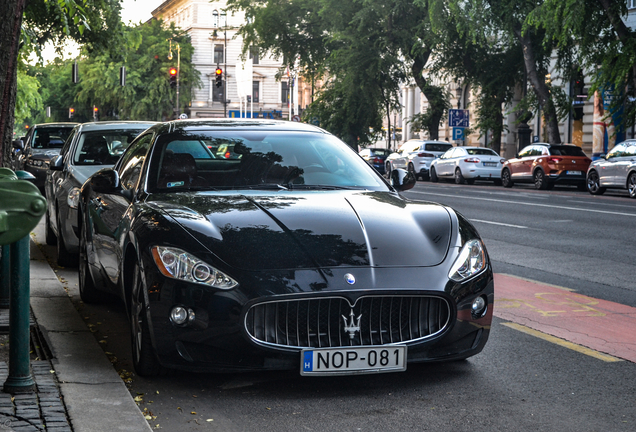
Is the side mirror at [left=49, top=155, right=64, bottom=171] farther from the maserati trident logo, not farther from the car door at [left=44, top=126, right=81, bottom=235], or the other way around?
the maserati trident logo

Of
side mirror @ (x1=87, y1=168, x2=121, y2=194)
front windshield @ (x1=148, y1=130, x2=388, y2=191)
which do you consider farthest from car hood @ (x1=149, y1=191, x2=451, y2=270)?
side mirror @ (x1=87, y1=168, x2=121, y2=194)

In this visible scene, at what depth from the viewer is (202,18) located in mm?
100500

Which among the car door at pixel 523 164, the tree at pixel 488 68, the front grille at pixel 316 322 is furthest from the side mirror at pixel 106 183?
the tree at pixel 488 68

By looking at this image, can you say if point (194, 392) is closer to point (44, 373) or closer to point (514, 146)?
point (44, 373)

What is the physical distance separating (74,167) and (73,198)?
118cm

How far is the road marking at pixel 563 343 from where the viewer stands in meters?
5.67

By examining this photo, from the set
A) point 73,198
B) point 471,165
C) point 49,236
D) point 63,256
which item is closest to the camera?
point 73,198

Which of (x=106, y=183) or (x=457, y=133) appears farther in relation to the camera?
(x=457, y=133)

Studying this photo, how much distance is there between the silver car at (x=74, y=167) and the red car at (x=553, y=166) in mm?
20955

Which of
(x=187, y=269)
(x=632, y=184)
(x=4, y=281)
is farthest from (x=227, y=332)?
(x=632, y=184)

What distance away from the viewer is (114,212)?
6.46 metres

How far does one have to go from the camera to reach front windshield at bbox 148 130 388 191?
605cm

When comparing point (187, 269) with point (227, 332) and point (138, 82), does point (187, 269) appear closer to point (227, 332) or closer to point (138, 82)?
point (227, 332)

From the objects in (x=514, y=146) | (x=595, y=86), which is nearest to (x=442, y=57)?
(x=514, y=146)
